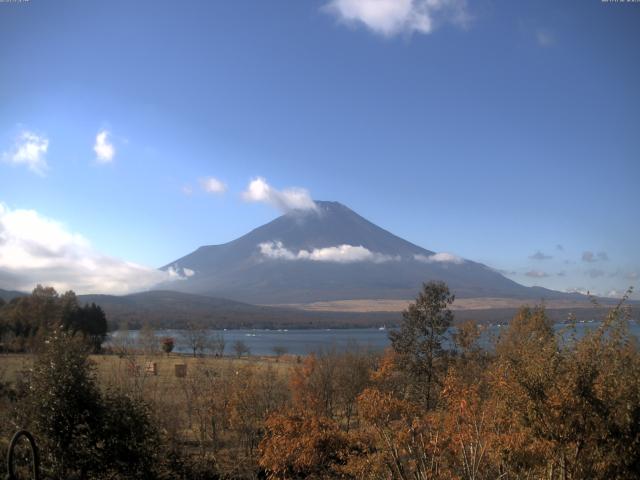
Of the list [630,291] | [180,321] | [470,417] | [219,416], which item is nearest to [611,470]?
[630,291]

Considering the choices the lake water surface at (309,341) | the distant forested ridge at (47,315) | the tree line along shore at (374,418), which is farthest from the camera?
the distant forested ridge at (47,315)

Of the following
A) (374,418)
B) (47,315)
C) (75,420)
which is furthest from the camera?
(47,315)

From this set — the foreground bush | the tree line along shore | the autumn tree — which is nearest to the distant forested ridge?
the autumn tree

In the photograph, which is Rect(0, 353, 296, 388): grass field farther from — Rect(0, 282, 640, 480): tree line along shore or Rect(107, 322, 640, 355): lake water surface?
Rect(107, 322, 640, 355): lake water surface

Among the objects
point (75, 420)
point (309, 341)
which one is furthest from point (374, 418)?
point (309, 341)

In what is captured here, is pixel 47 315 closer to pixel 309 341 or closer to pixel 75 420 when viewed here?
pixel 75 420

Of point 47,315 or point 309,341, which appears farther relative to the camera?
point 309,341

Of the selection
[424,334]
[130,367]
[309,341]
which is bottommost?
[309,341]

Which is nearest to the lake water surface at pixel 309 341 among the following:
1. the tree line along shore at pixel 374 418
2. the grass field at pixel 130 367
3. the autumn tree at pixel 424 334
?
the tree line along shore at pixel 374 418

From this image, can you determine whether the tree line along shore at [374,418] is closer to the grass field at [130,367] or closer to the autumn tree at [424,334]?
the autumn tree at [424,334]

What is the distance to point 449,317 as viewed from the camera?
27297 millimetres

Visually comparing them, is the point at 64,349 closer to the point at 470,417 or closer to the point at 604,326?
the point at 470,417

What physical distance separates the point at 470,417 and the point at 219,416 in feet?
33.6

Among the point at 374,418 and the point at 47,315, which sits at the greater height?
the point at 47,315
